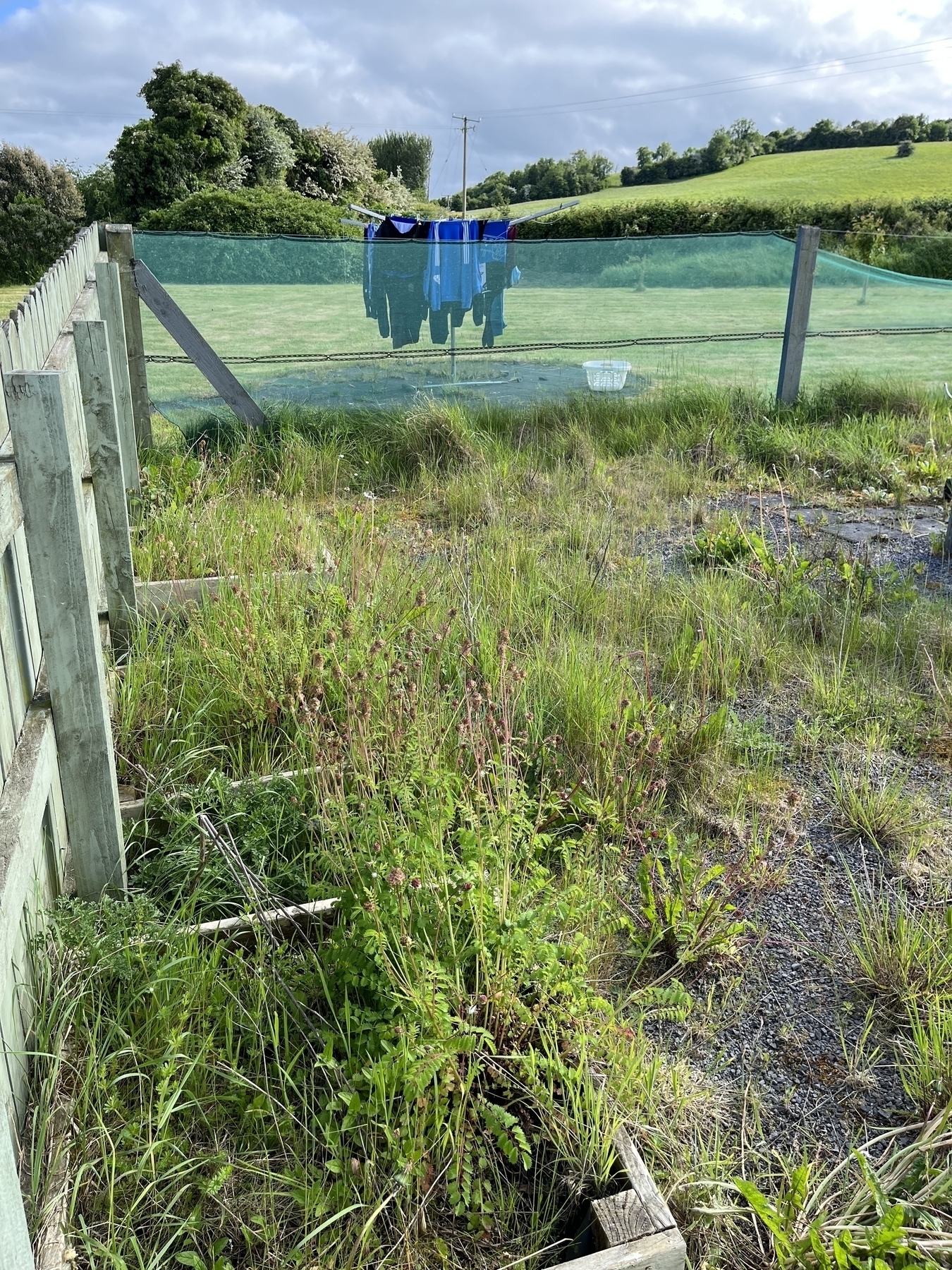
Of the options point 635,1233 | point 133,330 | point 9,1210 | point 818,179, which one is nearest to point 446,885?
point 635,1233

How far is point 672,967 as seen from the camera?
2283mm

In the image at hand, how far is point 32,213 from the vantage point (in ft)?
76.6

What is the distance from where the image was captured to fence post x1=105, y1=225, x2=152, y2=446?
235 inches

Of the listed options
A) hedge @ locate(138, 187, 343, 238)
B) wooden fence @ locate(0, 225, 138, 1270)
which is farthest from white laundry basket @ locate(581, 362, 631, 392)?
hedge @ locate(138, 187, 343, 238)

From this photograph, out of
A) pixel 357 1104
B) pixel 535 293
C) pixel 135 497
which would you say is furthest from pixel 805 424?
pixel 357 1104

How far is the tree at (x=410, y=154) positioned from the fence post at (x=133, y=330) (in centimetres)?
4938

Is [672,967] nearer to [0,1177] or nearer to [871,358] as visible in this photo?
[0,1177]

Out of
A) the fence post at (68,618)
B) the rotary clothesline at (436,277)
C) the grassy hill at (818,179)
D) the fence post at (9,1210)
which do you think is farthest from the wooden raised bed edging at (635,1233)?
the grassy hill at (818,179)

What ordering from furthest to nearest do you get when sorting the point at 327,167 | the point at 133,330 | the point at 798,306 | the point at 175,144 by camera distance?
the point at 327,167
the point at 175,144
the point at 798,306
the point at 133,330

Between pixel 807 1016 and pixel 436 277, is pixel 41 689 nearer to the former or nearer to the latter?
pixel 807 1016

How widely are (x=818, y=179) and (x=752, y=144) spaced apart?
54.4 ft

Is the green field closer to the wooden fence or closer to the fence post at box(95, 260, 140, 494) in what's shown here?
the fence post at box(95, 260, 140, 494)

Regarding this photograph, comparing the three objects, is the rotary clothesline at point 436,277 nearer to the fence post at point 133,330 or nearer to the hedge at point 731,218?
the fence post at point 133,330

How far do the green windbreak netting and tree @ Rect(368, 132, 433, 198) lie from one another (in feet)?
156
